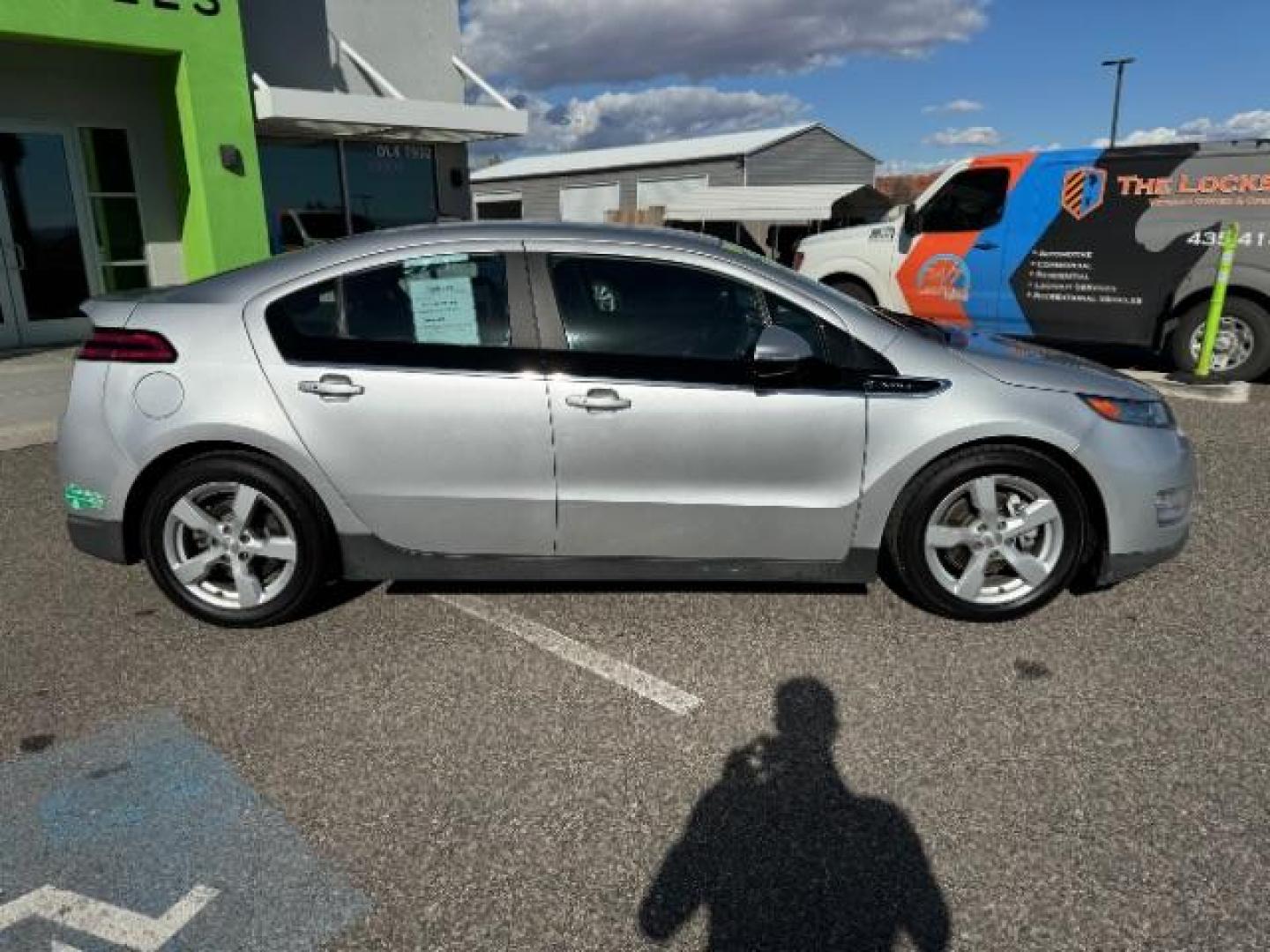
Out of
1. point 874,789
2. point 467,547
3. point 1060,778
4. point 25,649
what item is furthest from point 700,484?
point 25,649

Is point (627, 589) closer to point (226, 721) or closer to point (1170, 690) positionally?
point (226, 721)

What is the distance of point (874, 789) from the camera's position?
246 cm

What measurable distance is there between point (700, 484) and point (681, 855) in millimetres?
1372

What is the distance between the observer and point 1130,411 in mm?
3334

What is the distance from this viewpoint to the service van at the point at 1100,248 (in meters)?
7.86

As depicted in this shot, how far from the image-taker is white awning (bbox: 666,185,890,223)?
23.9 m

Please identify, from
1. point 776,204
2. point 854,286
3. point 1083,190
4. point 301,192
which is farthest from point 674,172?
point 1083,190

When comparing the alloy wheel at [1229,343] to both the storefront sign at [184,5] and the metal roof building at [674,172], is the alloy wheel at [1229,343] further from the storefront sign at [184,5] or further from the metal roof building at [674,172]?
the metal roof building at [674,172]

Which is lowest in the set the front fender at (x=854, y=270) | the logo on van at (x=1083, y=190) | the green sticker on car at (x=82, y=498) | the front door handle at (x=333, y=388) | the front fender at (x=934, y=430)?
the green sticker on car at (x=82, y=498)

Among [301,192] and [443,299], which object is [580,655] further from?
[301,192]

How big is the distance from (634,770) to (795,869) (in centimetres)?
58

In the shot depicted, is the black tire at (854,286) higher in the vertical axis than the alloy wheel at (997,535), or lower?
higher

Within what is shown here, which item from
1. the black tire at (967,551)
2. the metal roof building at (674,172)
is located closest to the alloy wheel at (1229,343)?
the black tire at (967,551)

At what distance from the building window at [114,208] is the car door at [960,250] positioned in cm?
904
